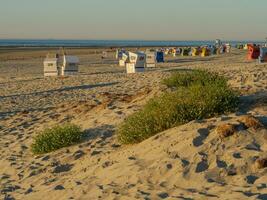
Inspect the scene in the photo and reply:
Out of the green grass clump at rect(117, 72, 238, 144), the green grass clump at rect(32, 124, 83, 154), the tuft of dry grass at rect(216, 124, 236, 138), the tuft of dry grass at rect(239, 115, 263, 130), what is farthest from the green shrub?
the tuft of dry grass at rect(216, 124, 236, 138)

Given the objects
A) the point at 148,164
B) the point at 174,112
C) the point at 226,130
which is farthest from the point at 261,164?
the point at 174,112

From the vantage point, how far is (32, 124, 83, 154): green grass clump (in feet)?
30.8

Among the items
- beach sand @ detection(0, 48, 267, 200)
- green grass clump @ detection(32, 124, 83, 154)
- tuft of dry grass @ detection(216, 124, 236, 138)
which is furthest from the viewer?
green grass clump @ detection(32, 124, 83, 154)

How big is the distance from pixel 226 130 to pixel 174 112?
1312mm

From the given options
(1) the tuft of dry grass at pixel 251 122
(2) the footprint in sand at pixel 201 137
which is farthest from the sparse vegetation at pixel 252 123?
(2) the footprint in sand at pixel 201 137

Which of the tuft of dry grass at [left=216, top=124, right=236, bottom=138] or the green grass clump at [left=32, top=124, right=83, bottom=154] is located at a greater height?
the tuft of dry grass at [left=216, top=124, right=236, bottom=138]

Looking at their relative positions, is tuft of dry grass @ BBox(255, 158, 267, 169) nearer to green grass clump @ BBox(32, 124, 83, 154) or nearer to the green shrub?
green grass clump @ BBox(32, 124, 83, 154)

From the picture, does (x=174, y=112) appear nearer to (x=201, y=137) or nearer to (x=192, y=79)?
(x=201, y=137)

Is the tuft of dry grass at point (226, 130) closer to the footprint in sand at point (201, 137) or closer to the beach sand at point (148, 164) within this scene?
the beach sand at point (148, 164)

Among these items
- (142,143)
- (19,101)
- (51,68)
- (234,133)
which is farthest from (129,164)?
(51,68)

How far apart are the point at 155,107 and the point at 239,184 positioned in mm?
3064

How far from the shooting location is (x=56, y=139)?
9.52m

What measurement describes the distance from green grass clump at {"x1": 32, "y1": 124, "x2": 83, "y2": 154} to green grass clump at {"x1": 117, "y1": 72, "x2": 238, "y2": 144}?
1145 millimetres

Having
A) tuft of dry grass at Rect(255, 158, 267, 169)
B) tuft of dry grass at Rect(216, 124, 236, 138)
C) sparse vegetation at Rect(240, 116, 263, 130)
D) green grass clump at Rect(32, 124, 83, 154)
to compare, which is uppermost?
sparse vegetation at Rect(240, 116, 263, 130)
